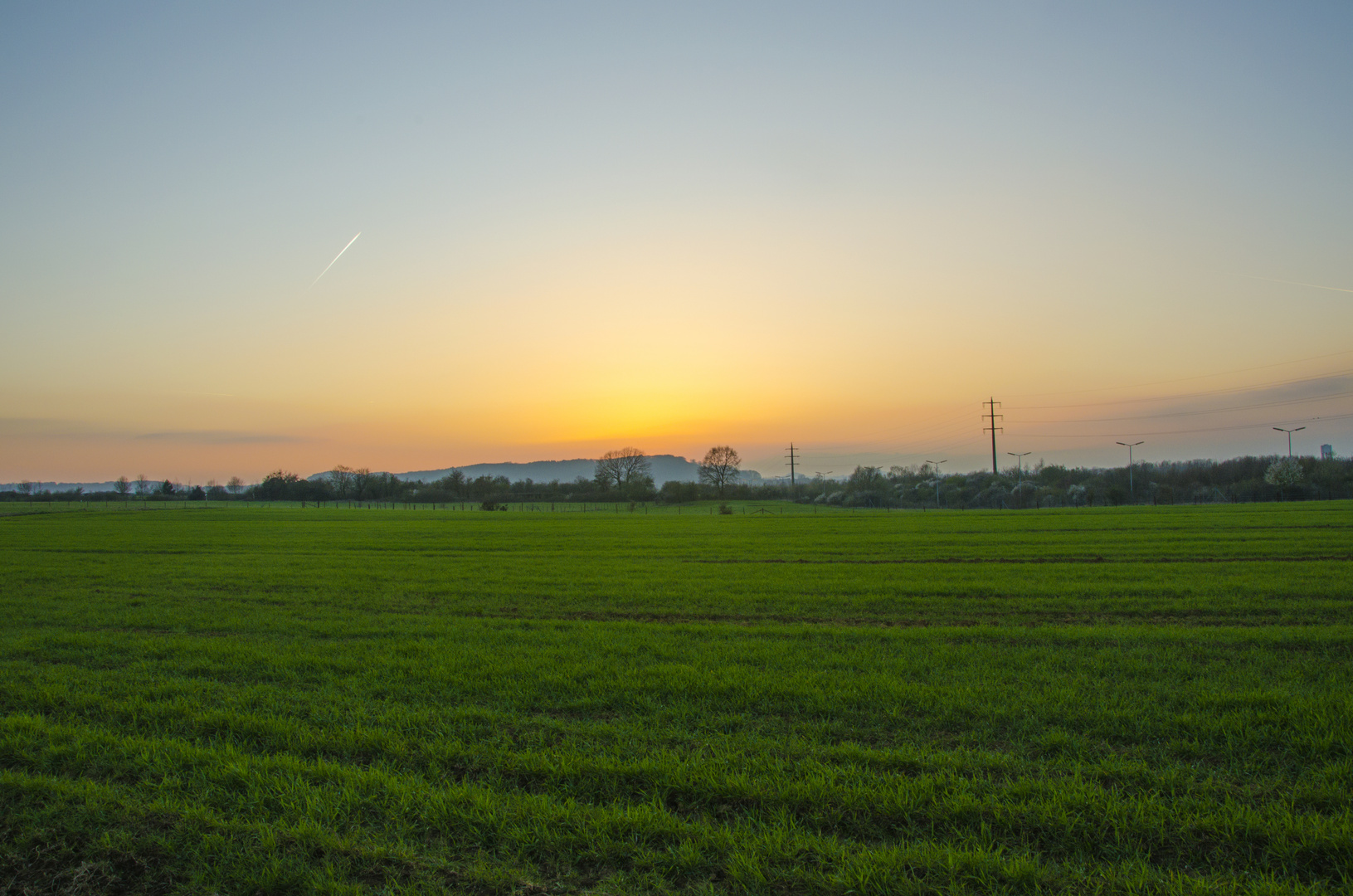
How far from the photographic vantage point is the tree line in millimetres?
94938

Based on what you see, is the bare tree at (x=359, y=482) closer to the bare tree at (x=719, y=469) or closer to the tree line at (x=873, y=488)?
the tree line at (x=873, y=488)

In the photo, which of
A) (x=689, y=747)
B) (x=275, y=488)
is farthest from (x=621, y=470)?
(x=689, y=747)

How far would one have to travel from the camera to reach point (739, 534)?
3950 cm

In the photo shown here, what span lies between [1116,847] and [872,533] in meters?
34.4

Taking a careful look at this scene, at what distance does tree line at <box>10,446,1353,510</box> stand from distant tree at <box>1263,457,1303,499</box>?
0.17 meters

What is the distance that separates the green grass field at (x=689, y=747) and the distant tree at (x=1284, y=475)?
4067 inches

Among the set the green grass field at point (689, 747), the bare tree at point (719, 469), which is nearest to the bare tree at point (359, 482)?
the bare tree at point (719, 469)

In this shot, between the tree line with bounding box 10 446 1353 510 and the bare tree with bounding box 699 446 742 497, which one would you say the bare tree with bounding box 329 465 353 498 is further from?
the bare tree with bounding box 699 446 742 497

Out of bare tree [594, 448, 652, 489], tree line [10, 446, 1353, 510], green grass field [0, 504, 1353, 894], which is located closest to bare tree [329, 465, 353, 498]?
tree line [10, 446, 1353, 510]

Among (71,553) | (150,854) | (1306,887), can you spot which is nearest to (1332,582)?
(1306,887)

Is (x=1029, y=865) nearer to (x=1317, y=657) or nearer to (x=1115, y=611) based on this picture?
(x=1317, y=657)

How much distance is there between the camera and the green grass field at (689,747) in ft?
14.1

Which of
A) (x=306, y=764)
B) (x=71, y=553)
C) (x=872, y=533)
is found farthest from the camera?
(x=872, y=533)

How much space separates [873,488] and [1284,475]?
62.6m
